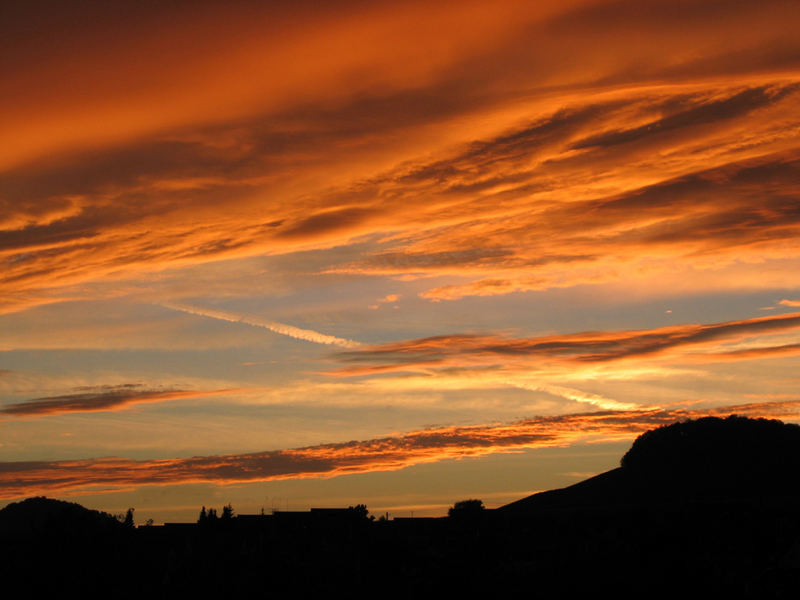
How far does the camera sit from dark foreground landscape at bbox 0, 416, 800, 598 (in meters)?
107

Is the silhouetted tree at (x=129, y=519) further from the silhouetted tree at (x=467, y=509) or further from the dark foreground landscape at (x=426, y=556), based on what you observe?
the silhouetted tree at (x=467, y=509)

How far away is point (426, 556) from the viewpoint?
126m

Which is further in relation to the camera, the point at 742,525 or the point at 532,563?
the point at 742,525

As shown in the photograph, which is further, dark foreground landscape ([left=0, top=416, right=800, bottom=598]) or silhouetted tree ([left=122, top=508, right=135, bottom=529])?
silhouetted tree ([left=122, top=508, right=135, bottom=529])

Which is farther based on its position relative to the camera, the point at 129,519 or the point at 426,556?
the point at 129,519

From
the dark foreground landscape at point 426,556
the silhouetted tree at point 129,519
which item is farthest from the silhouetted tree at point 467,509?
the silhouetted tree at point 129,519

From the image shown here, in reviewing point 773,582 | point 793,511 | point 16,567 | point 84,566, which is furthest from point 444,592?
point 793,511

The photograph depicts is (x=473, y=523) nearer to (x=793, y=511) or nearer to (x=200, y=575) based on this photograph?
(x=200, y=575)

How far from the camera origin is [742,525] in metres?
143

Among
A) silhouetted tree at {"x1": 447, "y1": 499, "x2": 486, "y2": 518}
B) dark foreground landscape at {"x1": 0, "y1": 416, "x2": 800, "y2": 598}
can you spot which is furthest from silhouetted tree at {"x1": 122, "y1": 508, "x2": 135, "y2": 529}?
silhouetted tree at {"x1": 447, "y1": 499, "x2": 486, "y2": 518}

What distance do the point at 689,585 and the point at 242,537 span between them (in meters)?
81.2

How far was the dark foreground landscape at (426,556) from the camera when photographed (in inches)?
4210

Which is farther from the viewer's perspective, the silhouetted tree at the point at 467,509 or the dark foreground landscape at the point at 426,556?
the silhouetted tree at the point at 467,509

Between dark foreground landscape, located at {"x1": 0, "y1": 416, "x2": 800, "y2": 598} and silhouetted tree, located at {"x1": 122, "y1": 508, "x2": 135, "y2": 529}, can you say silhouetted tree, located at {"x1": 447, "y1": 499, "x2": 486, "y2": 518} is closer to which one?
dark foreground landscape, located at {"x1": 0, "y1": 416, "x2": 800, "y2": 598}
